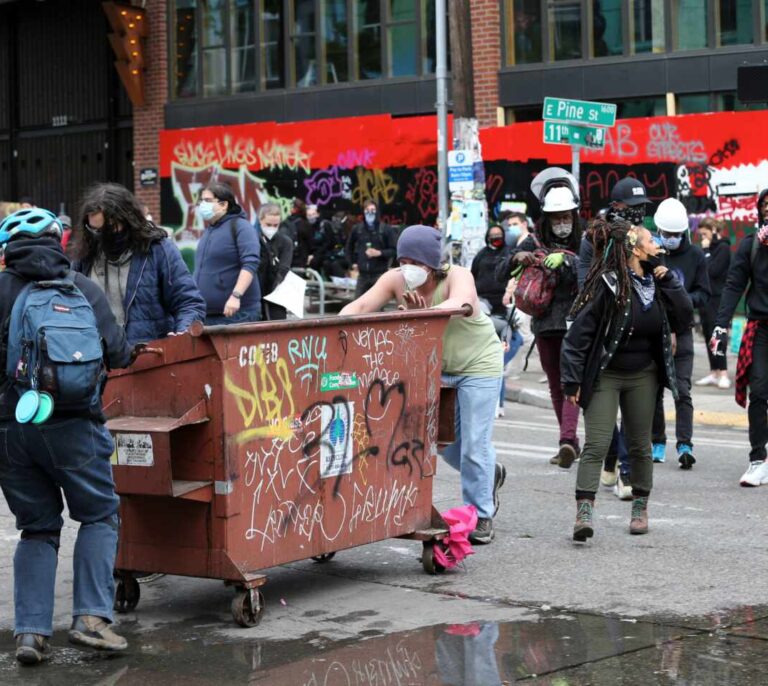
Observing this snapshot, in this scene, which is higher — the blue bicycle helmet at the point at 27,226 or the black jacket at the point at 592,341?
the blue bicycle helmet at the point at 27,226

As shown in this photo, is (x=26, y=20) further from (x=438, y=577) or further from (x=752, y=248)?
(x=438, y=577)

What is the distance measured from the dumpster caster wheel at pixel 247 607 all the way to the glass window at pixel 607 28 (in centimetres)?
1587

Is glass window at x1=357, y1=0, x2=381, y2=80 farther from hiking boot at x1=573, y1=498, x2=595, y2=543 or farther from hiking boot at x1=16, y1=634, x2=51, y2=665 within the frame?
hiking boot at x1=16, y1=634, x2=51, y2=665

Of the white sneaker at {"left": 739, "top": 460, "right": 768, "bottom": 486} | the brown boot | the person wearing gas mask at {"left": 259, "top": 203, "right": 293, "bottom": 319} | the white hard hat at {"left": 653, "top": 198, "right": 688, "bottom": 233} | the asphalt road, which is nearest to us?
the asphalt road

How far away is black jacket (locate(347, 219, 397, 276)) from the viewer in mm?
20625

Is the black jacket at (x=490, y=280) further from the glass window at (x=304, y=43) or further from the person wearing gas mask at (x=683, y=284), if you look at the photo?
the glass window at (x=304, y=43)

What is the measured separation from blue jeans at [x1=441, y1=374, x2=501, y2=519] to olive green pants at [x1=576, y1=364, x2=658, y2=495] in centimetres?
51

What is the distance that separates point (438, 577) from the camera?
7.03 m

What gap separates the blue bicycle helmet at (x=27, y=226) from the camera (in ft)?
18.5

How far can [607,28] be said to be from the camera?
20.7 metres

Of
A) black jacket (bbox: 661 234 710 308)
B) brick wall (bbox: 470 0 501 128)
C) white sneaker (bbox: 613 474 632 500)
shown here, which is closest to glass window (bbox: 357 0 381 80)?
brick wall (bbox: 470 0 501 128)

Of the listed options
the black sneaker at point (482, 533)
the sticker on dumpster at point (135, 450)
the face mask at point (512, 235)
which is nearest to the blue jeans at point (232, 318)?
the black sneaker at point (482, 533)

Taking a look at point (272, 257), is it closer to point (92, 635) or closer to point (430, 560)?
point (430, 560)

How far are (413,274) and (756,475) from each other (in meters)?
3.48
